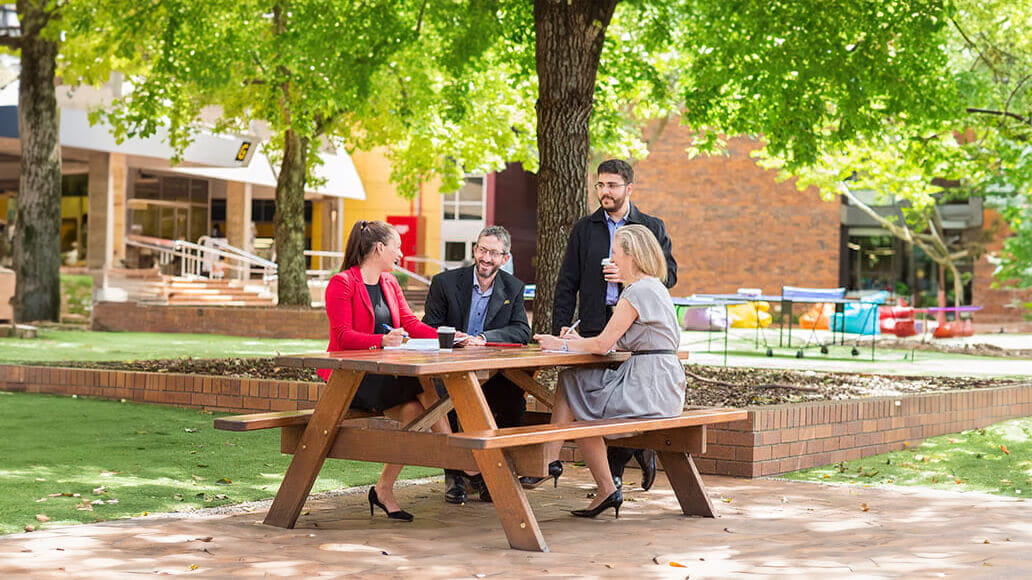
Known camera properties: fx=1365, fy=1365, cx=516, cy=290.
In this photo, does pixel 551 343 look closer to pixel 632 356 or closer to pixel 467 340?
pixel 632 356

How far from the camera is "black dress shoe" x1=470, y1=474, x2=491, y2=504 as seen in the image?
689cm

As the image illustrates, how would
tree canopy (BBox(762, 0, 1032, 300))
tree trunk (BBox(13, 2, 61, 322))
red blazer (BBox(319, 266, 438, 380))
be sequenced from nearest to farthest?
1. red blazer (BBox(319, 266, 438, 380))
2. tree canopy (BBox(762, 0, 1032, 300))
3. tree trunk (BBox(13, 2, 61, 322))

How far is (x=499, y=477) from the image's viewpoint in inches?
218

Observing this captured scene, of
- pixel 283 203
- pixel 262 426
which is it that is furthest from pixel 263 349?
pixel 262 426

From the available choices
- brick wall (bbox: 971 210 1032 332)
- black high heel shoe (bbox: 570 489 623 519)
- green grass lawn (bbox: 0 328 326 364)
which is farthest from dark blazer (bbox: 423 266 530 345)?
brick wall (bbox: 971 210 1032 332)

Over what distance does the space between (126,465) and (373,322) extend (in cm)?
198

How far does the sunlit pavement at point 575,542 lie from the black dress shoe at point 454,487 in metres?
0.06

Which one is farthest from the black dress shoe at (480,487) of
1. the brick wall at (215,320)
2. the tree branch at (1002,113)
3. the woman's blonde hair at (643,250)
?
the brick wall at (215,320)

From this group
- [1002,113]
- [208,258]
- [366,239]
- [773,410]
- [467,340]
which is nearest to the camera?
[366,239]

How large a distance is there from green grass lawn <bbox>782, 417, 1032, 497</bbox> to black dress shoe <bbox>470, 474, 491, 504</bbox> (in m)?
2.12

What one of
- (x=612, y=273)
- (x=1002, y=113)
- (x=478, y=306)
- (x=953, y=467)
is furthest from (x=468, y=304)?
(x=1002, y=113)

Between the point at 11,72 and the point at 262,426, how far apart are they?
88.4 ft

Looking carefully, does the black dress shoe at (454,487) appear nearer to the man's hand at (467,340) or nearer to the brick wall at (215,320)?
the man's hand at (467,340)

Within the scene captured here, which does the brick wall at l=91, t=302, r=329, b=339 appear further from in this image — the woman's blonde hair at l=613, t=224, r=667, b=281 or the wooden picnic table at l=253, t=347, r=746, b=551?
the woman's blonde hair at l=613, t=224, r=667, b=281
